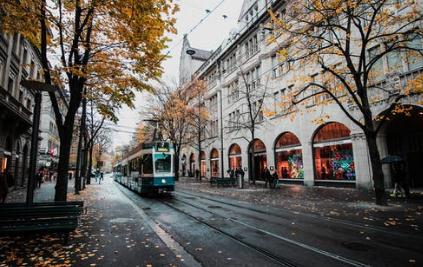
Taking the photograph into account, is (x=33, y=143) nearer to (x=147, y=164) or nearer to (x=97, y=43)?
(x=97, y=43)

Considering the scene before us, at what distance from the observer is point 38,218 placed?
6.19 meters

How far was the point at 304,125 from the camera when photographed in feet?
75.5

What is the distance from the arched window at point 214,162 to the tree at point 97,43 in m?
29.2

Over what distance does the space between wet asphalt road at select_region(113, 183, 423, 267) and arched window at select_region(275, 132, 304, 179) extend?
1484 centimetres

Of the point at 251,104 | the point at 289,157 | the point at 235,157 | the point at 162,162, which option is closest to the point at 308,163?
the point at 289,157

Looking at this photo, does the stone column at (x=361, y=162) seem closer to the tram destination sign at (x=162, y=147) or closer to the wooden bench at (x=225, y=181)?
the wooden bench at (x=225, y=181)

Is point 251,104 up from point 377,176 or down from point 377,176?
up

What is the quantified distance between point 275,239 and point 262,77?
77.8 ft

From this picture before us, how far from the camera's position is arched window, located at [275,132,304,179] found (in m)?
24.1

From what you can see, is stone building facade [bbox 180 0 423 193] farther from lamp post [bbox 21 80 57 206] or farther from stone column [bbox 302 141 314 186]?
lamp post [bbox 21 80 57 206]

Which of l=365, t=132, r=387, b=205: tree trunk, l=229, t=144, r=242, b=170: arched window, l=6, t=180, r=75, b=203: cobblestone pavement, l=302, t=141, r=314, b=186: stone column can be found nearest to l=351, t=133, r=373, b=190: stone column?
l=302, t=141, r=314, b=186: stone column

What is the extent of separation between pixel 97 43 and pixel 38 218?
5.60 metres

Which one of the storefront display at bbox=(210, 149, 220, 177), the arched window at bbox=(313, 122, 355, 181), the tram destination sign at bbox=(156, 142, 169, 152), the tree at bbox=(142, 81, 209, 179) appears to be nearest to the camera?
the tram destination sign at bbox=(156, 142, 169, 152)

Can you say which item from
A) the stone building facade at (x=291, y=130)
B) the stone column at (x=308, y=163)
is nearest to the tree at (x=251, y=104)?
the stone building facade at (x=291, y=130)
